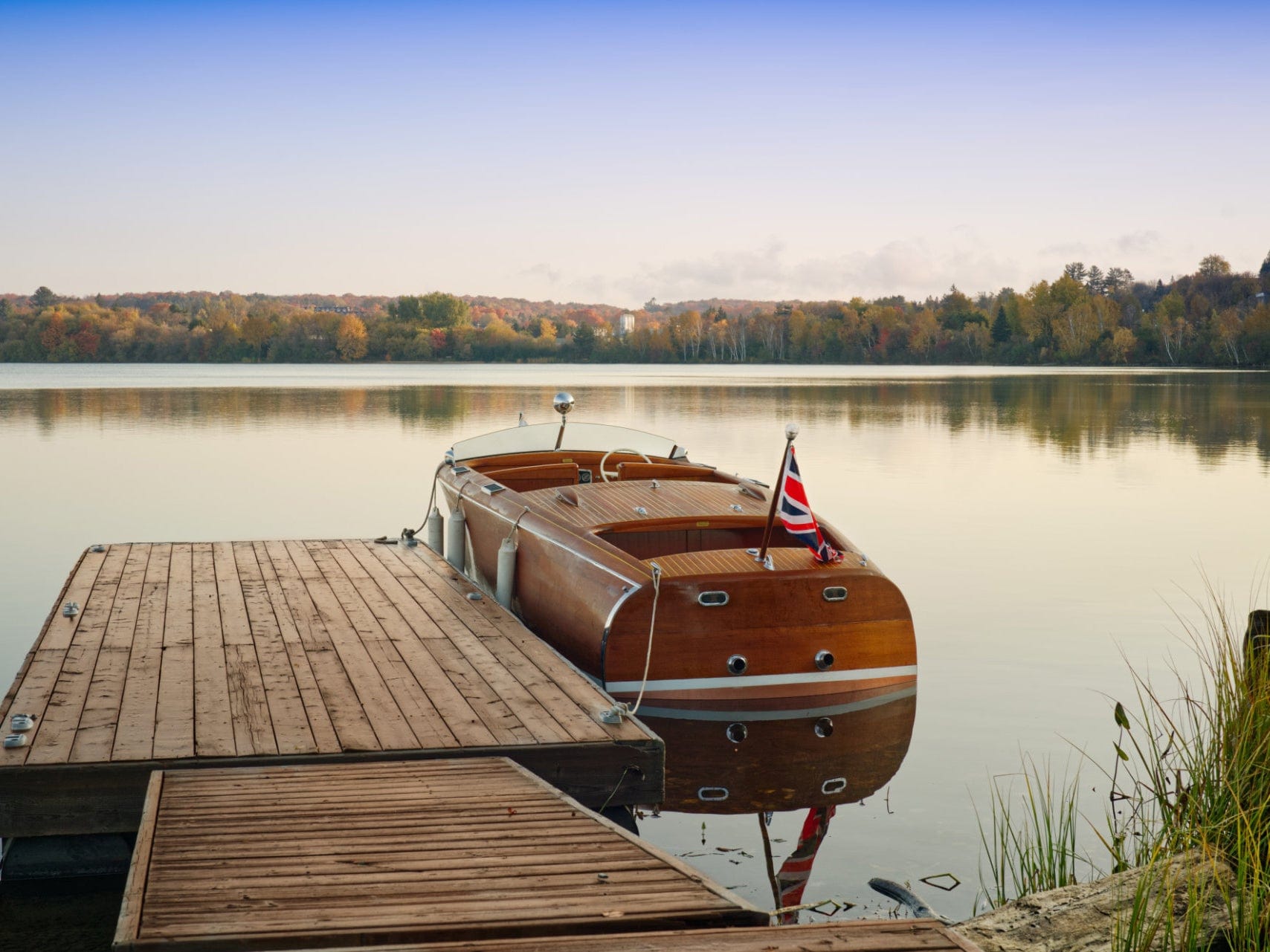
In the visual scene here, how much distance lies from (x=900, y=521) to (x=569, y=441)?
5.41m

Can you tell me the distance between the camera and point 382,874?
11.7 ft

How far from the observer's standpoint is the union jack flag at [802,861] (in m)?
4.77

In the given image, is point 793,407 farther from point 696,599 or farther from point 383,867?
point 383,867

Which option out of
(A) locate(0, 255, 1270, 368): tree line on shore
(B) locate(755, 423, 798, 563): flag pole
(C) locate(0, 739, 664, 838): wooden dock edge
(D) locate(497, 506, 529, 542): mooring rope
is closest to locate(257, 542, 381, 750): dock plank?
(C) locate(0, 739, 664, 838): wooden dock edge

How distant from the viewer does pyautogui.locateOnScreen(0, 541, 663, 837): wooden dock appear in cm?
459

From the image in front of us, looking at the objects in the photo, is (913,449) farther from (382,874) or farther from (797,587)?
(382,874)

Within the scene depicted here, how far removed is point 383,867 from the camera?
11.9ft

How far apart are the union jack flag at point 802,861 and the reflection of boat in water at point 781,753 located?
0.15m

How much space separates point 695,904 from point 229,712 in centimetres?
265

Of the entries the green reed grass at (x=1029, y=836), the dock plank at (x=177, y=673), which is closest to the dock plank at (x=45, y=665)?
the dock plank at (x=177, y=673)

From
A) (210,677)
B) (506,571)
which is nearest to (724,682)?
(506,571)

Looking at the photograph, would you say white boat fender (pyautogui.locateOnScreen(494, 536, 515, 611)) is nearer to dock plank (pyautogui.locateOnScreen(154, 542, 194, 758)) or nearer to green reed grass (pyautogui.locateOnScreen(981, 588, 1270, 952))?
dock plank (pyautogui.locateOnScreen(154, 542, 194, 758))

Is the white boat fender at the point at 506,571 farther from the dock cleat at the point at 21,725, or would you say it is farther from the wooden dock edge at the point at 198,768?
the dock cleat at the point at 21,725

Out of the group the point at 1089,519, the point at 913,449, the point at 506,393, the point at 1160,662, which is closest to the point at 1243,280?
the point at 506,393
